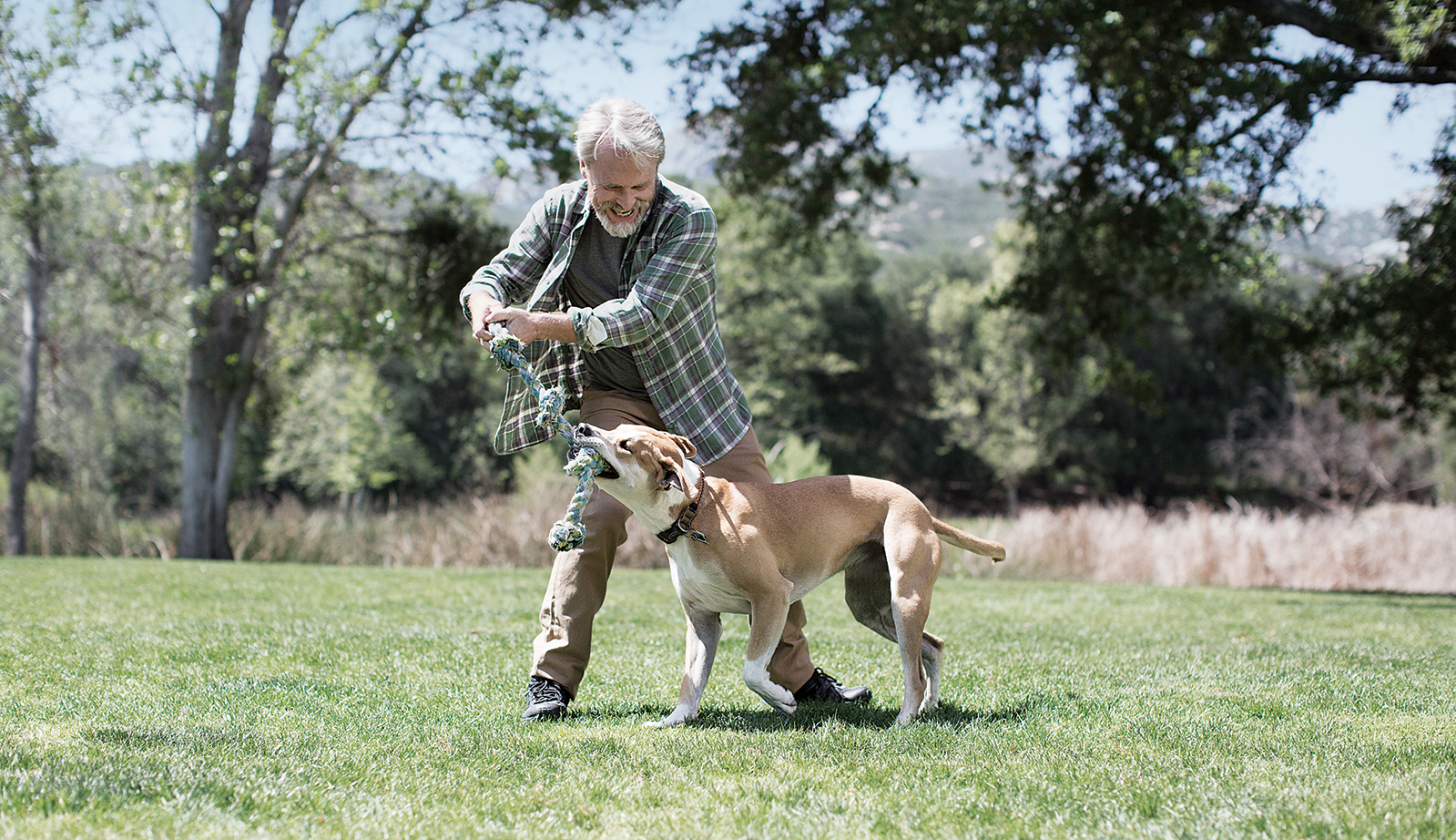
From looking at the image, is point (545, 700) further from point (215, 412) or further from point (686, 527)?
point (215, 412)

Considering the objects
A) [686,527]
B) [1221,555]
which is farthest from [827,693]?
[1221,555]

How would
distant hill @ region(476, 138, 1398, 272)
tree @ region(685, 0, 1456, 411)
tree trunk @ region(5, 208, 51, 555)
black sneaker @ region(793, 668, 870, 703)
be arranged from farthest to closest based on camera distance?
tree trunk @ region(5, 208, 51, 555) → distant hill @ region(476, 138, 1398, 272) → tree @ region(685, 0, 1456, 411) → black sneaker @ region(793, 668, 870, 703)

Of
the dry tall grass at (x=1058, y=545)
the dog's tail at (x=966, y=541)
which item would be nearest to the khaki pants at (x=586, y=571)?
the dog's tail at (x=966, y=541)

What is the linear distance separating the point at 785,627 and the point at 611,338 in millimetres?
1449

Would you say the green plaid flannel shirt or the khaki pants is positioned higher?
the green plaid flannel shirt

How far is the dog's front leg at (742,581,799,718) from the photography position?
3.71 metres

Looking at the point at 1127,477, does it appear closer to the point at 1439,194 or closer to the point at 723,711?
the point at 1439,194

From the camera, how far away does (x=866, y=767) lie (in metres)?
3.16

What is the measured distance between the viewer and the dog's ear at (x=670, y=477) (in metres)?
3.56

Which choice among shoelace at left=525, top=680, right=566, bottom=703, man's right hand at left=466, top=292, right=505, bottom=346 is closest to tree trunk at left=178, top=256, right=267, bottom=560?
man's right hand at left=466, top=292, right=505, bottom=346

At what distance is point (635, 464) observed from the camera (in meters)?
3.53

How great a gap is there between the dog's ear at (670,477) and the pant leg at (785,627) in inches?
27.0

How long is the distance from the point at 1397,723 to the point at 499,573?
886cm

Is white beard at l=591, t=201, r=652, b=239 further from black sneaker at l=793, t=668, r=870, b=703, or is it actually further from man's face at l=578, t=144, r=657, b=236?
black sneaker at l=793, t=668, r=870, b=703
